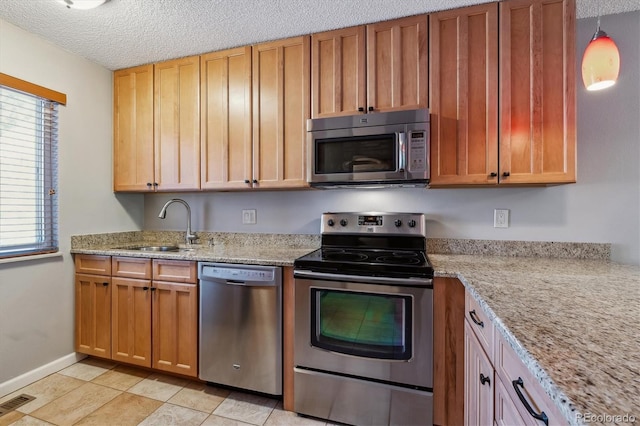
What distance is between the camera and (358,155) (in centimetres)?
185

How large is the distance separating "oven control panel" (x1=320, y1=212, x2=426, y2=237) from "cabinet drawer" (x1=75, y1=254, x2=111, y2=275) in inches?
63.2

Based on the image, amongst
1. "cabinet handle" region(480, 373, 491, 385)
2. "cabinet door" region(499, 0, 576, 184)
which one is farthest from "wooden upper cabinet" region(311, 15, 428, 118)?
"cabinet handle" region(480, 373, 491, 385)

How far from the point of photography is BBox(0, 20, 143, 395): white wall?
76.0 inches

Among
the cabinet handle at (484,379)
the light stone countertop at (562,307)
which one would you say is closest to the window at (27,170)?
the light stone countertop at (562,307)

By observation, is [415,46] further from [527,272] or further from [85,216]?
[85,216]

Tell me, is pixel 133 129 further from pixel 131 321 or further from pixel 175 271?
pixel 131 321

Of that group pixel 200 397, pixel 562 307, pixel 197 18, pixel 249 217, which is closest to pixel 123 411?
pixel 200 397

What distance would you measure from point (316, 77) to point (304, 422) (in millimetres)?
2113

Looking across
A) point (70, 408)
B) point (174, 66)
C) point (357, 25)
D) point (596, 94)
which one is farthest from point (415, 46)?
point (70, 408)

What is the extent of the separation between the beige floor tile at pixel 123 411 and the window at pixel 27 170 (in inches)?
45.4

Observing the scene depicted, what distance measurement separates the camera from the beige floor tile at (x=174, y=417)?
165 centimetres

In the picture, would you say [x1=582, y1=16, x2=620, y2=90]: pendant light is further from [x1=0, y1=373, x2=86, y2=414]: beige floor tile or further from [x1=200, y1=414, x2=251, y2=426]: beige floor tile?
[x1=0, y1=373, x2=86, y2=414]: beige floor tile

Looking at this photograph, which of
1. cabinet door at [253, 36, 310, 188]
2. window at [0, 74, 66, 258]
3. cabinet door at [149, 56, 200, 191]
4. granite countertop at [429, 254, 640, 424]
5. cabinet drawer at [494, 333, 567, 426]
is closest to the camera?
granite countertop at [429, 254, 640, 424]

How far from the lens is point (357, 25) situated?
1.91 meters
